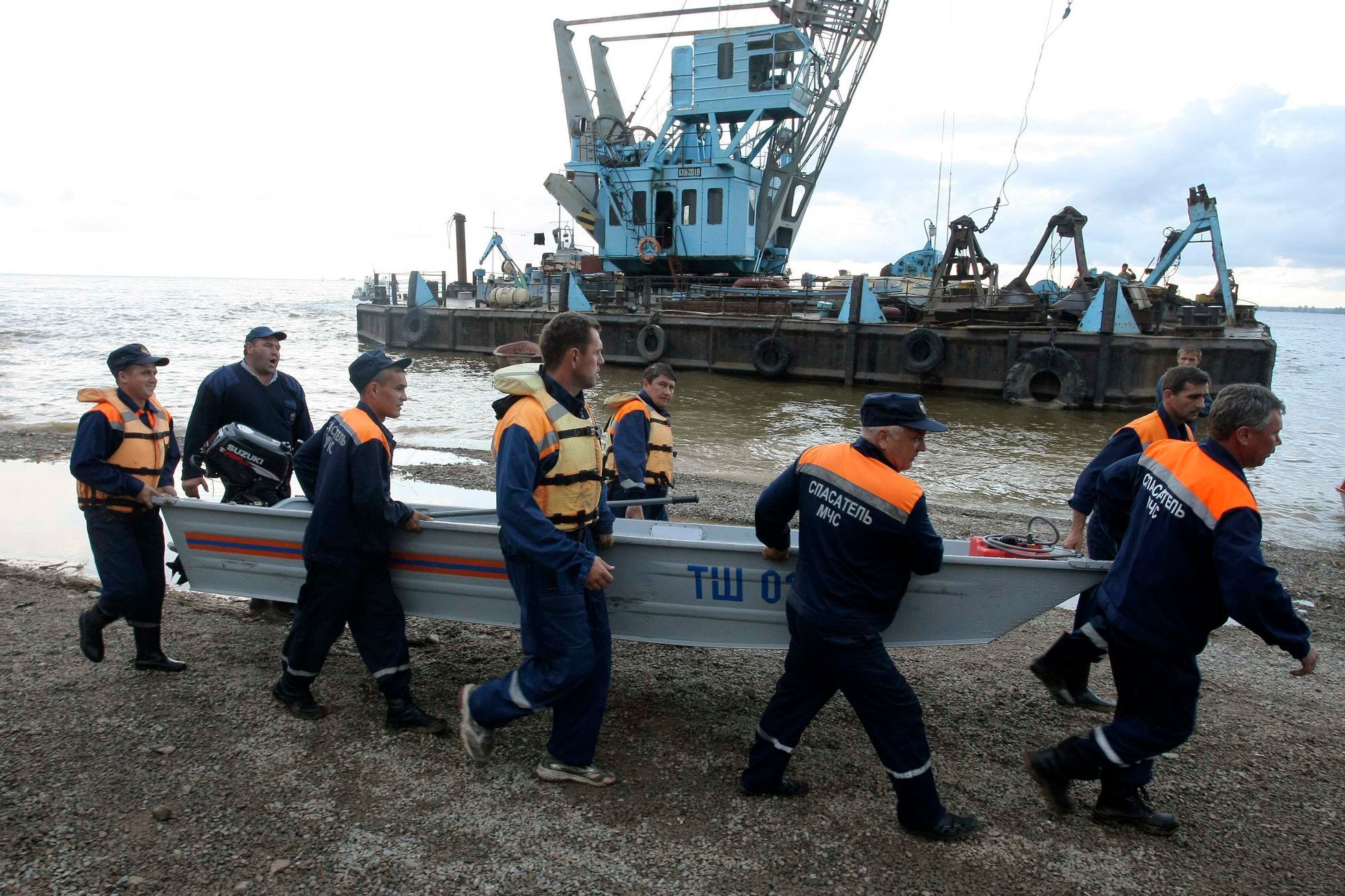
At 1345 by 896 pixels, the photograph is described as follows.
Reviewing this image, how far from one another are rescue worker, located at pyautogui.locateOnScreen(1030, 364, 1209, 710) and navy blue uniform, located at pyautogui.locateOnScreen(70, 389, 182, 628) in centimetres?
413

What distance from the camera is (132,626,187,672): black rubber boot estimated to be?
3953mm

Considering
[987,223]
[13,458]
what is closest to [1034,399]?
[987,223]

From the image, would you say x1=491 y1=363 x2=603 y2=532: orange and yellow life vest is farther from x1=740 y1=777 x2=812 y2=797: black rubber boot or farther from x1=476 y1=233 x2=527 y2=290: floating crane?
x1=476 y1=233 x2=527 y2=290: floating crane

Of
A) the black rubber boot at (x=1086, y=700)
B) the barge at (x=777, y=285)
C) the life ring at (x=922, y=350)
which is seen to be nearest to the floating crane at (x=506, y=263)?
the barge at (x=777, y=285)

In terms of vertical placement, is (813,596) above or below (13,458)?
above

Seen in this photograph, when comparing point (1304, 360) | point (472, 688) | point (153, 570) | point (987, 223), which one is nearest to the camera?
point (472, 688)

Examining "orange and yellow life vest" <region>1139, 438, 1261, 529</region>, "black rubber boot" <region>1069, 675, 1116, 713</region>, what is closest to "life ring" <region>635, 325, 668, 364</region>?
"black rubber boot" <region>1069, 675, 1116, 713</region>

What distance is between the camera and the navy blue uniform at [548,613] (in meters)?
2.72

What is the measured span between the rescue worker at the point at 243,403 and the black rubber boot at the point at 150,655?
84cm

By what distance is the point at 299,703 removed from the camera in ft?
11.7

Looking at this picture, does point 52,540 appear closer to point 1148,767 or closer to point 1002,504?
point 1148,767

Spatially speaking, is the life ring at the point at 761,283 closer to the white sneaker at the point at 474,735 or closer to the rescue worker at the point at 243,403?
the rescue worker at the point at 243,403

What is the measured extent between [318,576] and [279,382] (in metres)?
1.73

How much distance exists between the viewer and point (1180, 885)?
262 cm
